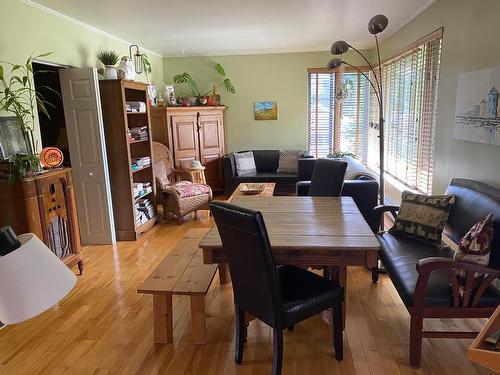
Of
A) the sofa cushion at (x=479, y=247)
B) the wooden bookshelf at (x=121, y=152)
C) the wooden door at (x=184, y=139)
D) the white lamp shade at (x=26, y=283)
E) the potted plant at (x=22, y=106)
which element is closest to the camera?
the white lamp shade at (x=26, y=283)

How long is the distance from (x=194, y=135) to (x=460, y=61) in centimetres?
395

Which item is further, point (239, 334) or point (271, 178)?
point (271, 178)

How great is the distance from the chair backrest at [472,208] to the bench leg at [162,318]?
75.3 inches

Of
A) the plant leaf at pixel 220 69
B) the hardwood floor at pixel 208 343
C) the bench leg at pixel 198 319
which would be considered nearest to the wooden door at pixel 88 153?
the hardwood floor at pixel 208 343

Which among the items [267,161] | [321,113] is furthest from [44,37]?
[321,113]

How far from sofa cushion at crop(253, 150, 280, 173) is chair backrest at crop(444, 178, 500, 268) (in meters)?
3.81

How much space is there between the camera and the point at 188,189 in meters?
5.09

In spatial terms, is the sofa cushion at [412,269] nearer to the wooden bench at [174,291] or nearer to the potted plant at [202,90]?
the wooden bench at [174,291]

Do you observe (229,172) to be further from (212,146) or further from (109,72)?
(109,72)

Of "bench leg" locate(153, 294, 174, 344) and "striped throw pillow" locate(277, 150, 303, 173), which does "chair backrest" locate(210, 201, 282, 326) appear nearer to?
"bench leg" locate(153, 294, 174, 344)

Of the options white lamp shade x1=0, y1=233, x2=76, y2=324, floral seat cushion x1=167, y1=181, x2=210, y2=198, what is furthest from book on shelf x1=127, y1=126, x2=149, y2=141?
white lamp shade x1=0, y1=233, x2=76, y2=324

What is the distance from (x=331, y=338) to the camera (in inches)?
94.3

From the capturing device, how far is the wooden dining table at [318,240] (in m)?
1.97

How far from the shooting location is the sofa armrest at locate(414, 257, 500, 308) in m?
1.95
